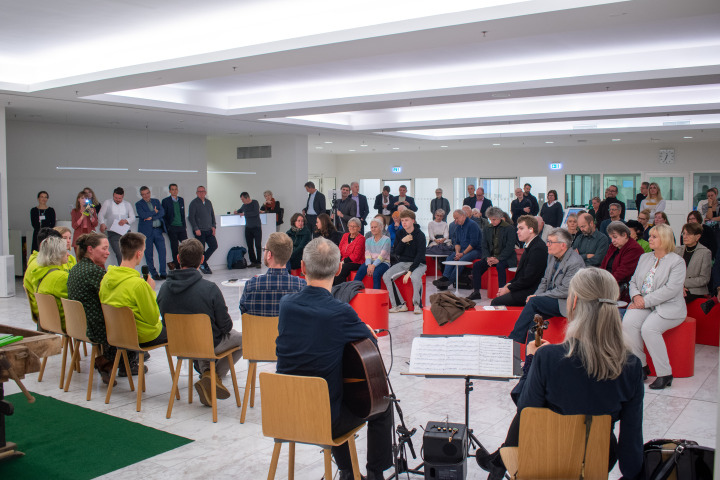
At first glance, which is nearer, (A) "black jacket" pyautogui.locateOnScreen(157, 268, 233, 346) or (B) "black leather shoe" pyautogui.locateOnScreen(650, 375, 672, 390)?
(A) "black jacket" pyautogui.locateOnScreen(157, 268, 233, 346)

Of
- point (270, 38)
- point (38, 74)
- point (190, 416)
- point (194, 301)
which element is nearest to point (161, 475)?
point (190, 416)

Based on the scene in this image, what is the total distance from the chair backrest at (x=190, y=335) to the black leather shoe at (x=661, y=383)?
12.0 feet

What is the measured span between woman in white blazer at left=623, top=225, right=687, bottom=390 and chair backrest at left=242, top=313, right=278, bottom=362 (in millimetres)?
3062

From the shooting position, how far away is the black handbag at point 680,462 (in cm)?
Answer: 253

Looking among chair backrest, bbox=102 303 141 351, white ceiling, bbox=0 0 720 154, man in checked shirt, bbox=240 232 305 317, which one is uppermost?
white ceiling, bbox=0 0 720 154

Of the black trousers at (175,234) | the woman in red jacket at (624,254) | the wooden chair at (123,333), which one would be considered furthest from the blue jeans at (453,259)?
the wooden chair at (123,333)

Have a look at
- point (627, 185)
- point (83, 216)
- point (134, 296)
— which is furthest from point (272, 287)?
point (627, 185)

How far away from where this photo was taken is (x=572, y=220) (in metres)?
8.45

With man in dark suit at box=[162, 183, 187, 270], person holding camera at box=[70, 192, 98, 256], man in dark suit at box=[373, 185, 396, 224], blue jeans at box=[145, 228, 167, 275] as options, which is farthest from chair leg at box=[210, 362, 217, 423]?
man in dark suit at box=[373, 185, 396, 224]

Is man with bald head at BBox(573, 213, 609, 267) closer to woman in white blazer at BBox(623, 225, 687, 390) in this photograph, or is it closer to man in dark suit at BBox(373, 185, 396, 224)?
woman in white blazer at BBox(623, 225, 687, 390)

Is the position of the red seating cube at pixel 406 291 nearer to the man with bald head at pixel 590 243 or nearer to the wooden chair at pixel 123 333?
the man with bald head at pixel 590 243

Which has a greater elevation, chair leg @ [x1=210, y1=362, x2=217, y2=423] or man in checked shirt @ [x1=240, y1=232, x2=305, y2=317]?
man in checked shirt @ [x1=240, y1=232, x2=305, y2=317]

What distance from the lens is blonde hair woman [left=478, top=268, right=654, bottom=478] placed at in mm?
2598

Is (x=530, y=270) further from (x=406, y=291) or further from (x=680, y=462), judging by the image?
(x=680, y=462)
